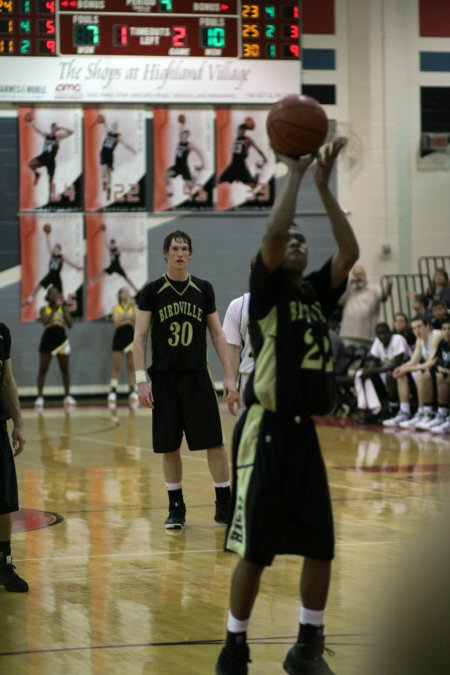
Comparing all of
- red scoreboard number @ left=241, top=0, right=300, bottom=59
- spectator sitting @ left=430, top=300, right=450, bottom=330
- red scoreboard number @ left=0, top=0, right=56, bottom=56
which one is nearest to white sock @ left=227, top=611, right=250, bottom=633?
spectator sitting @ left=430, top=300, right=450, bottom=330

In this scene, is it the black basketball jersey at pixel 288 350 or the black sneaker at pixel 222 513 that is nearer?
the black basketball jersey at pixel 288 350

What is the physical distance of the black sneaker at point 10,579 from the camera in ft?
19.2

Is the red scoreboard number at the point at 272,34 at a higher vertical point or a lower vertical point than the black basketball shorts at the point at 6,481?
higher

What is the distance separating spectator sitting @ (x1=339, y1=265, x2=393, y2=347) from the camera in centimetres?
1806

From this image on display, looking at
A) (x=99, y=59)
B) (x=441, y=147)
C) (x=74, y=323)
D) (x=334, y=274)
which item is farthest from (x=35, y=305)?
(x=334, y=274)

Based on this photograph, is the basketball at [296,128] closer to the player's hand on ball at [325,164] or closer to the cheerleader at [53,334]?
the player's hand on ball at [325,164]

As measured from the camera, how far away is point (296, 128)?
13.6 feet

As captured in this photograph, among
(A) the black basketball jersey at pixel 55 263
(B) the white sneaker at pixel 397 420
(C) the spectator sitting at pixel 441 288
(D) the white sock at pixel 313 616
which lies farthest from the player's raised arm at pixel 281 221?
(A) the black basketball jersey at pixel 55 263

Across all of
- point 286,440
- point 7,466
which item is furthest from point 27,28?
point 286,440

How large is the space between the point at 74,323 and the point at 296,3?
21.6ft

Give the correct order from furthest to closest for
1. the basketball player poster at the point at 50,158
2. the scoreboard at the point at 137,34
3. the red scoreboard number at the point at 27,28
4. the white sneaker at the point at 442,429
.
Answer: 1. the basketball player poster at the point at 50,158
2. the scoreboard at the point at 137,34
3. the red scoreboard number at the point at 27,28
4. the white sneaker at the point at 442,429

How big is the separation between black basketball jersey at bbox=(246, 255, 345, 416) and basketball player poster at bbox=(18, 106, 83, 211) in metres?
16.1

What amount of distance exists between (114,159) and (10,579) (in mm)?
14857

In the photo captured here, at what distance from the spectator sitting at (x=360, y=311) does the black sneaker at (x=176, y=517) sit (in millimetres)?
10536
